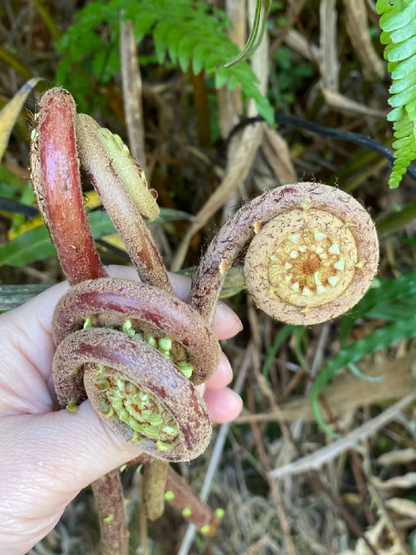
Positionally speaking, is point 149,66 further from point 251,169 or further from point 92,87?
point 251,169

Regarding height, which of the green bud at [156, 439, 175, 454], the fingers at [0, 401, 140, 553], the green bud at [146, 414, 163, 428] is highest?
the green bud at [146, 414, 163, 428]

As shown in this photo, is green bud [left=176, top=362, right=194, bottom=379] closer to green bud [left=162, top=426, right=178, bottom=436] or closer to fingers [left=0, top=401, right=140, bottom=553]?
green bud [left=162, top=426, right=178, bottom=436]

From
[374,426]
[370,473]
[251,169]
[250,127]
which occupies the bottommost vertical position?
[370,473]

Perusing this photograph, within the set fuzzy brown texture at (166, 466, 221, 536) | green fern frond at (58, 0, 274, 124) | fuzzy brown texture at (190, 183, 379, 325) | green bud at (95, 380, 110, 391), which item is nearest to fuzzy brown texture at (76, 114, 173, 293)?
fuzzy brown texture at (190, 183, 379, 325)

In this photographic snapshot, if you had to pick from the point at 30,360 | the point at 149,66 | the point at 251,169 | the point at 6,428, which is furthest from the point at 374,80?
the point at 6,428

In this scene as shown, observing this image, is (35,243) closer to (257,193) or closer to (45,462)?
(45,462)

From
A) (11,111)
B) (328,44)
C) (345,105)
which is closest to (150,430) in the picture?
(11,111)
